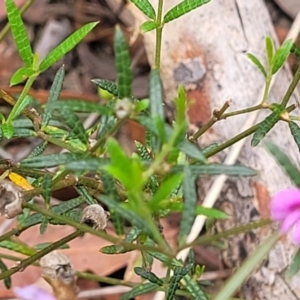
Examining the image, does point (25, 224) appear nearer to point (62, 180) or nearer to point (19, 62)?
point (62, 180)

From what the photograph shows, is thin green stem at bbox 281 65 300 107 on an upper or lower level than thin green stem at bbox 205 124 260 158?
upper

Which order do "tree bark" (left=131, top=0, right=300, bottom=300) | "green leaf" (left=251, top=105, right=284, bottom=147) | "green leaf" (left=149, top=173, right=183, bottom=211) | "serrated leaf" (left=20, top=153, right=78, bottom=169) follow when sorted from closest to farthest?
1. "green leaf" (left=149, top=173, right=183, bottom=211)
2. "serrated leaf" (left=20, top=153, right=78, bottom=169)
3. "green leaf" (left=251, top=105, right=284, bottom=147)
4. "tree bark" (left=131, top=0, right=300, bottom=300)

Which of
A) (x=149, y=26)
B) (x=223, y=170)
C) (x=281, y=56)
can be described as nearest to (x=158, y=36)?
(x=149, y=26)

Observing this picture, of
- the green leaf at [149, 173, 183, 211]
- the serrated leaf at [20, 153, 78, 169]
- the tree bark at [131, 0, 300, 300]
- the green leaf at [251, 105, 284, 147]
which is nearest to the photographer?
the green leaf at [149, 173, 183, 211]

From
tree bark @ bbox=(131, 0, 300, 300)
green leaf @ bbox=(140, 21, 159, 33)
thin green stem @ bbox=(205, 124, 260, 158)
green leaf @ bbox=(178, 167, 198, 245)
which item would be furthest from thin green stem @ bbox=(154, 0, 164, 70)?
tree bark @ bbox=(131, 0, 300, 300)

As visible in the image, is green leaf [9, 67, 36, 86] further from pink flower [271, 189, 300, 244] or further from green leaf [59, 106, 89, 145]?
pink flower [271, 189, 300, 244]
